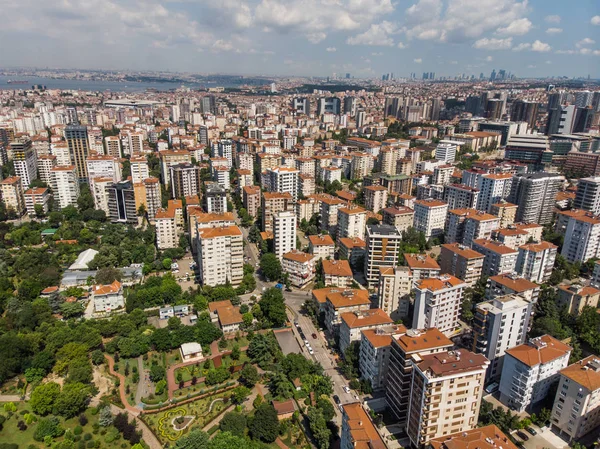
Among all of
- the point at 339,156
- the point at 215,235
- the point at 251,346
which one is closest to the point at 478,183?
the point at 339,156

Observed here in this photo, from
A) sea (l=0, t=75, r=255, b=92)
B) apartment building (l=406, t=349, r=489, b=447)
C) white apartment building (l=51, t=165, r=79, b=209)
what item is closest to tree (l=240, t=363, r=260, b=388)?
apartment building (l=406, t=349, r=489, b=447)

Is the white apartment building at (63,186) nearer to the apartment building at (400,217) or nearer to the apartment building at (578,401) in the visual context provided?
the apartment building at (400,217)

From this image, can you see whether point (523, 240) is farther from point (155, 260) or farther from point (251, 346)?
point (155, 260)

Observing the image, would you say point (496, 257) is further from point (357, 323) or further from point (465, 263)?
point (357, 323)

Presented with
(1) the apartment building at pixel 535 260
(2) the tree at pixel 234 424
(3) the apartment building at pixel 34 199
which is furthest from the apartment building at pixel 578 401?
(3) the apartment building at pixel 34 199

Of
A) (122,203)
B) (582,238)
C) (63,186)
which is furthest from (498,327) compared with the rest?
(63,186)
